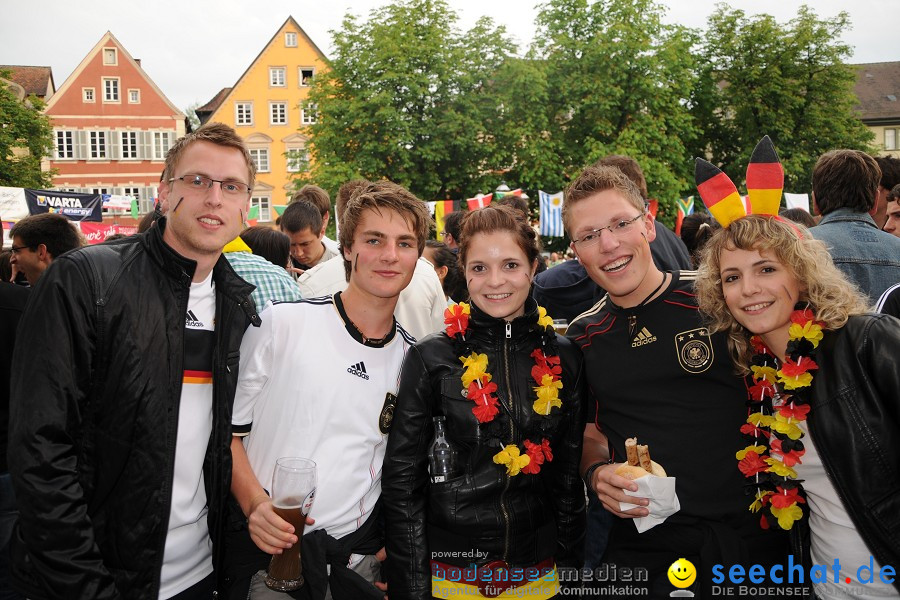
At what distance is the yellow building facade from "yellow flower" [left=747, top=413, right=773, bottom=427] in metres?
45.6

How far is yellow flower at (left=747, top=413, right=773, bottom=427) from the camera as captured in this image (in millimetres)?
2725

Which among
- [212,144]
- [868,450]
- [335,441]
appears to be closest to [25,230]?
[212,144]

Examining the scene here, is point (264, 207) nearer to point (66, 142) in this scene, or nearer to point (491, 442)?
point (66, 142)

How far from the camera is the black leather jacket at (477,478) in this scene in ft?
9.27

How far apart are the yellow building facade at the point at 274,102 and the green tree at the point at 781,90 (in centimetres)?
2650

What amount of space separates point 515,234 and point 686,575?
1662mm

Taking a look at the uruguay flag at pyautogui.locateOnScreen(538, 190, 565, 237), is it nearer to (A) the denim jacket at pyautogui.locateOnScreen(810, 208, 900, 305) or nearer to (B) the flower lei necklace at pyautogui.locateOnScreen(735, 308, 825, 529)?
(A) the denim jacket at pyautogui.locateOnScreen(810, 208, 900, 305)

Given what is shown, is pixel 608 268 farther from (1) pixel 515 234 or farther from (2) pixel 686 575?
(2) pixel 686 575

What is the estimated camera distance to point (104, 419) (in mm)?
2383

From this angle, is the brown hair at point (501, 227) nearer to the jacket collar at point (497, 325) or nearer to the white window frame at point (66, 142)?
the jacket collar at point (497, 325)

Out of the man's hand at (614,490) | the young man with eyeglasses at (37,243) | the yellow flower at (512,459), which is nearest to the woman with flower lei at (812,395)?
the man's hand at (614,490)

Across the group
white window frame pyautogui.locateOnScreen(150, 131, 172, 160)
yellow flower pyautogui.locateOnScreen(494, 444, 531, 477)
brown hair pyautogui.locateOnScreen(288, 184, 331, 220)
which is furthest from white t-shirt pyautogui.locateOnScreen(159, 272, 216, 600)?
white window frame pyautogui.locateOnScreen(150, 131, 172, 160)

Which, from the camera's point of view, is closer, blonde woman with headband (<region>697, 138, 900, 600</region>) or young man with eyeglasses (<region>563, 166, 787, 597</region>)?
blonde woman with headband (<region>697, 138, 900, 600</region>)

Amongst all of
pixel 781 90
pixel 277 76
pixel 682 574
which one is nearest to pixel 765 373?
pixel 682 574
